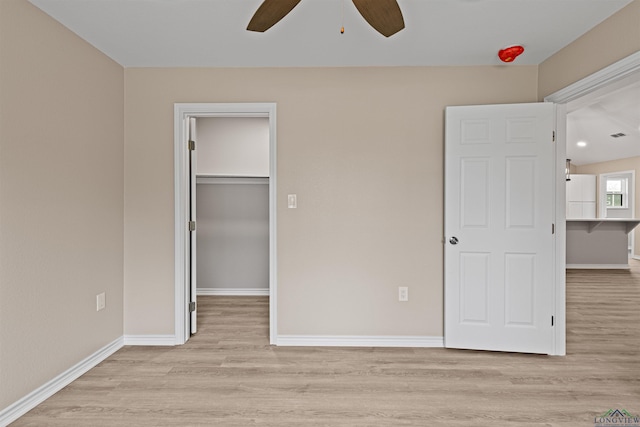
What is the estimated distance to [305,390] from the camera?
2162mm

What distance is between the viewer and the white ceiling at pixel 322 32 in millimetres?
2031

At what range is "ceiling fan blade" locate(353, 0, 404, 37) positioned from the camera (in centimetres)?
141

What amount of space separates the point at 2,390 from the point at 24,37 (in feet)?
6.62

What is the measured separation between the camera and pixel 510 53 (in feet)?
8.20

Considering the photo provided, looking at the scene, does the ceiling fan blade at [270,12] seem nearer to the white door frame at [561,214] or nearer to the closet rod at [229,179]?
the white door frame at [561,214]

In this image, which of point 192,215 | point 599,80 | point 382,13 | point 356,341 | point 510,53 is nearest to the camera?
point 382,13

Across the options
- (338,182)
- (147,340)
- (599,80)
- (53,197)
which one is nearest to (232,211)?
(147,340)

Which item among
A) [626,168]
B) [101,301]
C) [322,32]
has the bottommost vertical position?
[101,301]

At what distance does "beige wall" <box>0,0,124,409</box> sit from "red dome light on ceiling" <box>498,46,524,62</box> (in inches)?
122

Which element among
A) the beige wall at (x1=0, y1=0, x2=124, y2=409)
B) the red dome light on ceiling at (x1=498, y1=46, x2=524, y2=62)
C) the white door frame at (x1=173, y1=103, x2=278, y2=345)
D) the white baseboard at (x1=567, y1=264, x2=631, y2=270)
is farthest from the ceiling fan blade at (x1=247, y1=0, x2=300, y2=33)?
the white baseboard at (x1=567, y1=264, x2=631, y2=270)

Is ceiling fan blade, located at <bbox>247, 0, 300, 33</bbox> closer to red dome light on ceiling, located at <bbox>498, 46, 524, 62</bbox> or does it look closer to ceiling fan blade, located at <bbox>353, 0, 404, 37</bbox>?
ceiling fan blade, located at <bbox>353, 0, 404, 37</bbox>

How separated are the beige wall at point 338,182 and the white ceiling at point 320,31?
0.53 feet

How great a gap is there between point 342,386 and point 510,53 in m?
2.72

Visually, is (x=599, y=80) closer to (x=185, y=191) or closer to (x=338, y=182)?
(x=338, y=182)
